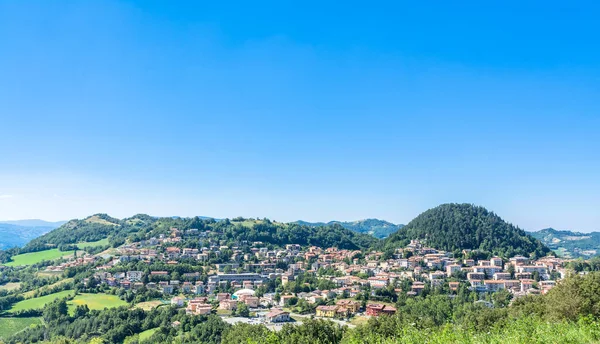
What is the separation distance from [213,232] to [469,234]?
65.4 m

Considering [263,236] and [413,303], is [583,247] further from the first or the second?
[413,303]

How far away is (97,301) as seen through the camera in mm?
56562

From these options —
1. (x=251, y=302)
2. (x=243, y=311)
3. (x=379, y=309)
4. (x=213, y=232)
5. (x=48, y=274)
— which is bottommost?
(x=243, y=311)

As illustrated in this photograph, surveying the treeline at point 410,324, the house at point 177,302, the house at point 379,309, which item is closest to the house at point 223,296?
the house at point 177,302

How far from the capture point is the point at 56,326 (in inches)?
1826

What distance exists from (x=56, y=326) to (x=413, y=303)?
1603 inches

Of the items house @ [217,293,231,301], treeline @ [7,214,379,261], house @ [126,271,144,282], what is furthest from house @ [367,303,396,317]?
treeline @ [7,214,379,261]

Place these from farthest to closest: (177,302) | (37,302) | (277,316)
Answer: (37,302)
(177,302)
(277,316)

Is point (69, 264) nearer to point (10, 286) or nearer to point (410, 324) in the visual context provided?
point (10, 286)

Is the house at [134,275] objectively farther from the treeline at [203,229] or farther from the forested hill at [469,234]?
the forested hill at [469,234]

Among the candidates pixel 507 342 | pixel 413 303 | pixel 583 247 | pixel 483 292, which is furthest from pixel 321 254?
pixel 583 247

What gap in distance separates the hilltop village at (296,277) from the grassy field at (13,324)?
1212 cm

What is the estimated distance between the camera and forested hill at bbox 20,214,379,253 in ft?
362

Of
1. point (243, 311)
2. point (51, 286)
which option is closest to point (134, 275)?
point (51, 286)
